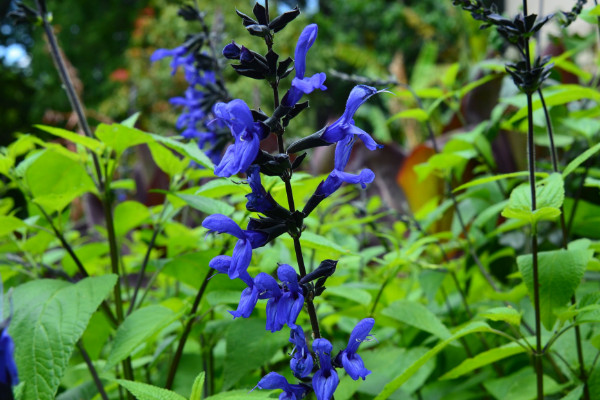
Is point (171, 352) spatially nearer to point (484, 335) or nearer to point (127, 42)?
point (484, 335)

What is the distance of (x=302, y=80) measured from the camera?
2.53 feet

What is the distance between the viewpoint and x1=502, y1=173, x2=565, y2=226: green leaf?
970mm

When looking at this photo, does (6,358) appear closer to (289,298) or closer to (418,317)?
(289,298)

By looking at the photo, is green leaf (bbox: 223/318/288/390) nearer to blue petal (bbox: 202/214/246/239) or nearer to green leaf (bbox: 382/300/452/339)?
green leaf (bbox: 382/300/452/339)

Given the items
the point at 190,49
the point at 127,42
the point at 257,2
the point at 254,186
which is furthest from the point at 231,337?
the point at 127,42

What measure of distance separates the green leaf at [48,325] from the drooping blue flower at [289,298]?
395 mm

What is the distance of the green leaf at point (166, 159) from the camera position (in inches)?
52.0

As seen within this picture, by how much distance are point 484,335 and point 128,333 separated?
961 mm

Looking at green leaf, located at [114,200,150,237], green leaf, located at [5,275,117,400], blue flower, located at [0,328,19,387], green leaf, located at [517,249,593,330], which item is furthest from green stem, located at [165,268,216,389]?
green leaf, located at [517,249,593,330]

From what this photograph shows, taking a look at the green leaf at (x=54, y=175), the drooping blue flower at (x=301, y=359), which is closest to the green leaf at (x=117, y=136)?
the green leaf at (x=54, y=175)

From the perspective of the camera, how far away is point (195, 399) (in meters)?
0.85

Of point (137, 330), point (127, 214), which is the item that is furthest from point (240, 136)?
point (127, 214)

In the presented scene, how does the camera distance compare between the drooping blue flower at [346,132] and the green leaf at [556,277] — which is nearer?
the drooping blue flower at [346,132]

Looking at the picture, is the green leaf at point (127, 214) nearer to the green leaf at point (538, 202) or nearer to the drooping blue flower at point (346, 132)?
the drooping blue flower at point (346, 132)
